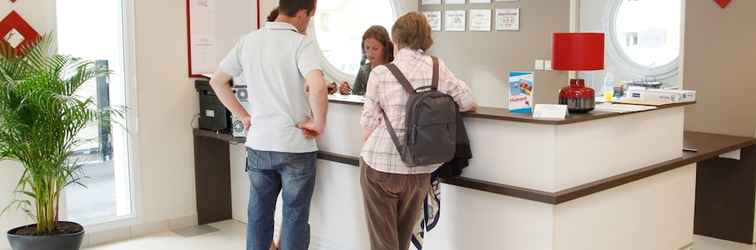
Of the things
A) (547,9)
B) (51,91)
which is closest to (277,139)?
(51,91)

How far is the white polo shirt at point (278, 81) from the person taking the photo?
11.3 feet

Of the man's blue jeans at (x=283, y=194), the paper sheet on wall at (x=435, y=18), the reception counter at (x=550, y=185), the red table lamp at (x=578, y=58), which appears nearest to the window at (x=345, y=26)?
the paper sheet on wall at (x=435, y=18)

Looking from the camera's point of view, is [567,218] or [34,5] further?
[34,5]

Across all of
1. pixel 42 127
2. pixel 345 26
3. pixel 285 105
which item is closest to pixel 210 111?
pixel 42 127

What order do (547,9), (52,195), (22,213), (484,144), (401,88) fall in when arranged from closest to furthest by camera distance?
(401,88) → (484,144) → (52,195) → (22,213) → (547,9)

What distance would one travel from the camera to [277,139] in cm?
351

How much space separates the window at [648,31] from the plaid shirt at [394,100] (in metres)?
3.10

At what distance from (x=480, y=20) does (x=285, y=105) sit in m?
3.75

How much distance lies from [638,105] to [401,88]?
130 cm

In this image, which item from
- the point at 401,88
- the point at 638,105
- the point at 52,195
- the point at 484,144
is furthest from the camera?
the point at 52,195

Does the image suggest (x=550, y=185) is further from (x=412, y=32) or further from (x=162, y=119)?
(x=162, y=119)

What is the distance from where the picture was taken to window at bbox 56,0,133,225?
4562 mm

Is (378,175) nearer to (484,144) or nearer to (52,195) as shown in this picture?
(484,144)

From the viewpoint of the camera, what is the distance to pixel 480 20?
6.89m
